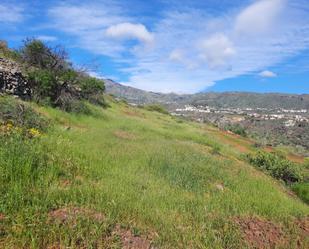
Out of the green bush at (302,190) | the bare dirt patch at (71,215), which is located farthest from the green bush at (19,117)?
the green bush at (302,190)

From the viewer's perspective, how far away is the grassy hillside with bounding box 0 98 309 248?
211 inches

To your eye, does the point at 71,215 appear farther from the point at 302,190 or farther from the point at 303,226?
the point at 302,190

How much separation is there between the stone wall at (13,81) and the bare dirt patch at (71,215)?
13.0m

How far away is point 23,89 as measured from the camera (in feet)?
62.6

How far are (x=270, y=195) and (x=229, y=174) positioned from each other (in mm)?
1742

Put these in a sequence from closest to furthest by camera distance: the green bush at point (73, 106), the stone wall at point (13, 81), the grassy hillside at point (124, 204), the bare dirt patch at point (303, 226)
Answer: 1. the grassy hillside at point (124, 204)
2. the bare dirt patch at point (303, 226)
3. the stone wall at point (13, 81)
4. the green bush at point (73, 106)

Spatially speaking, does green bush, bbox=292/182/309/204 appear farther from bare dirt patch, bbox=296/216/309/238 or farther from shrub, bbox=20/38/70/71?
shrub, bbox=20/38/70/71

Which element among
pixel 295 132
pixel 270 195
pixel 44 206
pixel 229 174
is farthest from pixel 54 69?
pixel 295 132

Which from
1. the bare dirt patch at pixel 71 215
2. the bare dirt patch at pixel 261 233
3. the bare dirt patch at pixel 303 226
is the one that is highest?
the bare dirt patch at pixel 71 215

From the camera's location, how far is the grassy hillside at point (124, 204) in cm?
537

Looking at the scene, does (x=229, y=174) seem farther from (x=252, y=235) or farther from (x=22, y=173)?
(x=22, y=173)

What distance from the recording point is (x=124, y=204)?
21.3 ft

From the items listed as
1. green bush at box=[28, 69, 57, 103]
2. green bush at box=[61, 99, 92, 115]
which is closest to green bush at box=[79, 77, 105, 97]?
green bush at box=[61, 99, 92, 115]

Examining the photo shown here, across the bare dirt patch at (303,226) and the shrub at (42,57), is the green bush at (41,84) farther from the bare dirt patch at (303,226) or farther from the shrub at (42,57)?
the bare dirt patch at (303,226)
